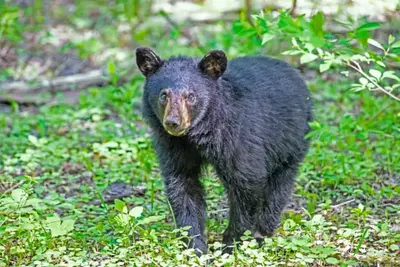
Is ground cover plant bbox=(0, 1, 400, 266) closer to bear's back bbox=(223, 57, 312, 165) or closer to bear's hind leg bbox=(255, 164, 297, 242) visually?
bear's hind leg bbox=(255, 164, 297, 242)

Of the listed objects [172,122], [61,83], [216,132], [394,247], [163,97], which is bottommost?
[61,83]

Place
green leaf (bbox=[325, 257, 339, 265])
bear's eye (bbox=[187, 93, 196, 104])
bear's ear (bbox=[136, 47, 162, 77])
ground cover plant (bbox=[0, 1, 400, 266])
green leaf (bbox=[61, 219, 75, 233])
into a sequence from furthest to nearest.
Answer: bear's ear (bbox=[136, 47, 162, 77]), bear's eye (bbox=[187, 93, 196, 104]), green leaf (bbox=[61, 219, 75, 233]), ground cover plant (bbox=[0, 1, 400, 266]), green leaf (bbox=[325, 257, 339, 265])

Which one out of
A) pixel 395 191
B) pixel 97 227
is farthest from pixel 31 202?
pixel 395 191

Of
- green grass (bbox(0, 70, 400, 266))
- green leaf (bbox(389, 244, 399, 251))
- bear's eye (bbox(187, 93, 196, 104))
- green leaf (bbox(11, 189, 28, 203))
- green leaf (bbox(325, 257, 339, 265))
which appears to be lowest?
green grass (bbox(0, 70, 400, 266))

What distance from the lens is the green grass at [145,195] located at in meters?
5.08

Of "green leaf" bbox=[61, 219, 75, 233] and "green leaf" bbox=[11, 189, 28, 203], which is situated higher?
"green leaf" bbox=[11, 189, 28, 203]

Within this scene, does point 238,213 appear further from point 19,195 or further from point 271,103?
point 19,195

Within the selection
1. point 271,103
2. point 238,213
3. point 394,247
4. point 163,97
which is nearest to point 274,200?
point 238,213

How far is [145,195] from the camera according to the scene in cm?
674

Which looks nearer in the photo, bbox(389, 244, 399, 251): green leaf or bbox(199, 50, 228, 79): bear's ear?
bbox(389, 244, 399, 251): green leaf

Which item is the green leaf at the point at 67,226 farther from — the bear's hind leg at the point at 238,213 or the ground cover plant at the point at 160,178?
the bear's hind leg at the point at 238,213

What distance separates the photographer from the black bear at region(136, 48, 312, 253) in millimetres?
5285

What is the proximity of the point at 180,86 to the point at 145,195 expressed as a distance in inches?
69.4

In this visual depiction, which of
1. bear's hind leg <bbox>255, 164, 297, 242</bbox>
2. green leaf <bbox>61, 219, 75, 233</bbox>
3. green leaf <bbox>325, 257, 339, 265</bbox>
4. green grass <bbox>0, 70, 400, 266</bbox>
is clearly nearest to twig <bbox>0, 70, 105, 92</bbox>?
green grass <bbox>0, 70, 400, 266</bbox>
